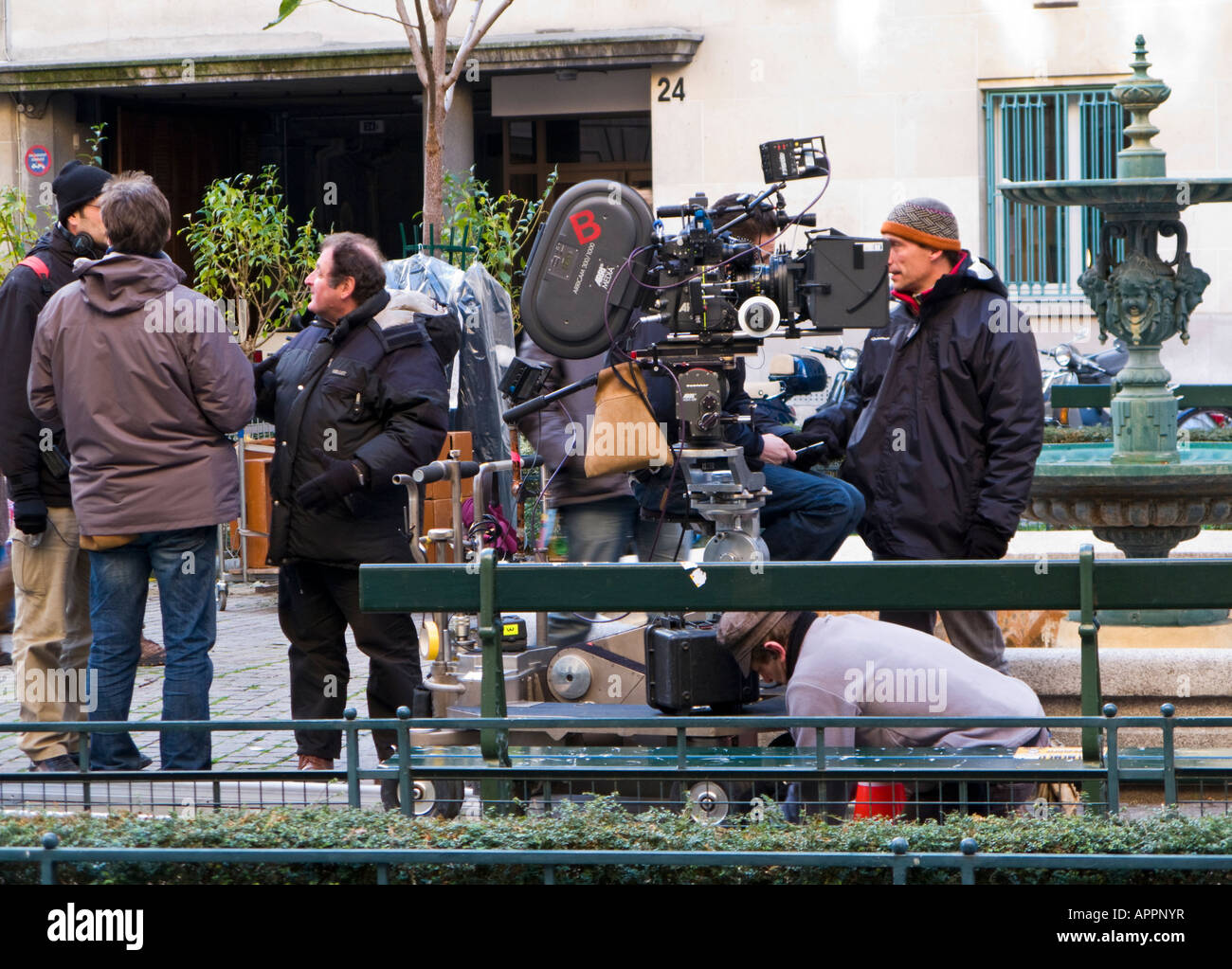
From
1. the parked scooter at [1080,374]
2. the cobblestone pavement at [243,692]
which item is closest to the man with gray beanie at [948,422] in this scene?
the cobblestone pavement at [243,692]

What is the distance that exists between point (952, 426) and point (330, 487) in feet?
6.59

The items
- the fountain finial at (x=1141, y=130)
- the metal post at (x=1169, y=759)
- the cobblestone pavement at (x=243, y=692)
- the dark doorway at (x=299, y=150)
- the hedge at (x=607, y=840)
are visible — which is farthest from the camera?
the dark doorway at (x=299, y=150)

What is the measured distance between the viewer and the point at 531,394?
18.6 ft

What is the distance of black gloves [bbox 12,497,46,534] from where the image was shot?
5836 millimetres

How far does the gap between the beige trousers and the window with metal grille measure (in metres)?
13.3

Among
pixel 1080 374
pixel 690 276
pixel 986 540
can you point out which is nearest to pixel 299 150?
pixel 1080 374

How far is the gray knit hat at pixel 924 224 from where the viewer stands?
528cm

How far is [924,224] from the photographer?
208 inches

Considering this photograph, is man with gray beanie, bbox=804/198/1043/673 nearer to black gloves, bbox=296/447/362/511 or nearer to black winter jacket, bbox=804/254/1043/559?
black winter jacket, bbox=804/254/1043/559

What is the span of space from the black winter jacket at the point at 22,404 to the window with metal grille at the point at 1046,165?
13.2 m

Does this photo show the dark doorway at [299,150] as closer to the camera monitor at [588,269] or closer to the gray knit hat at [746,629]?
the camera monitor at [588,269]

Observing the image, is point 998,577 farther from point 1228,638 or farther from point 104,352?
point 1228,638

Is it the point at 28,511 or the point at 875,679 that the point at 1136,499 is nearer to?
the point at 875,679

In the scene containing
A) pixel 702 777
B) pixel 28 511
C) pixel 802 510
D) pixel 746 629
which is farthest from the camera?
pixel 28 511
